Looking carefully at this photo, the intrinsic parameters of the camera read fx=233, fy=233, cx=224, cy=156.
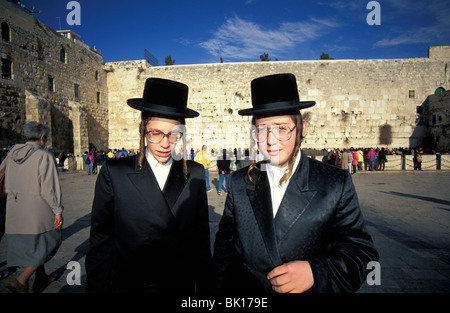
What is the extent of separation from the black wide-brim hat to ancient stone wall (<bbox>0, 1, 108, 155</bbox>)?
53.8 ft

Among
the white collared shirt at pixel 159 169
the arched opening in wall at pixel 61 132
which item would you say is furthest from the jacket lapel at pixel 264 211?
the arched opening in wall at pixel 61 132

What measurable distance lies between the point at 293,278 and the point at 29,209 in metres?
3.04

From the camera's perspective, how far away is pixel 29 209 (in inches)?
107

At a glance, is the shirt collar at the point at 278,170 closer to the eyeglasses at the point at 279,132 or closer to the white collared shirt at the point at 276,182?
the white collared shirt at the point at 276,182

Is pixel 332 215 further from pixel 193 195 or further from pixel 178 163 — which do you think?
pixel 178 163

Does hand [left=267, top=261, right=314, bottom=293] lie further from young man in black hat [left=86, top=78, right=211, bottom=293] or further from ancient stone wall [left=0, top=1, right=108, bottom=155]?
ancient stone wall [left=0, top=1, right=108, bottom=155]

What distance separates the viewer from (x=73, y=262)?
3.37 metres

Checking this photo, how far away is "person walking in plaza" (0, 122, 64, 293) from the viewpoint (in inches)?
105

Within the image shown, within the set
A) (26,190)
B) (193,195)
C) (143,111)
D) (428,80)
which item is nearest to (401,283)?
(193,195)

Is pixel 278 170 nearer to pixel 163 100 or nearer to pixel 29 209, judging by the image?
pixel 163 100

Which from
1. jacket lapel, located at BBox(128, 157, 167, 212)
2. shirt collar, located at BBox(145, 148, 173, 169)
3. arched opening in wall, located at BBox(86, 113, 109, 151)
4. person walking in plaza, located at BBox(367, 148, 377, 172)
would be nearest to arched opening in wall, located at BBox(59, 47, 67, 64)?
arched opening in wall, located at BBox(86, 113, 109, 151)

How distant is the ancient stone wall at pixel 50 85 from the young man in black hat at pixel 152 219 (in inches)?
614

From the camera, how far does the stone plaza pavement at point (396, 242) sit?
2.76 metres
